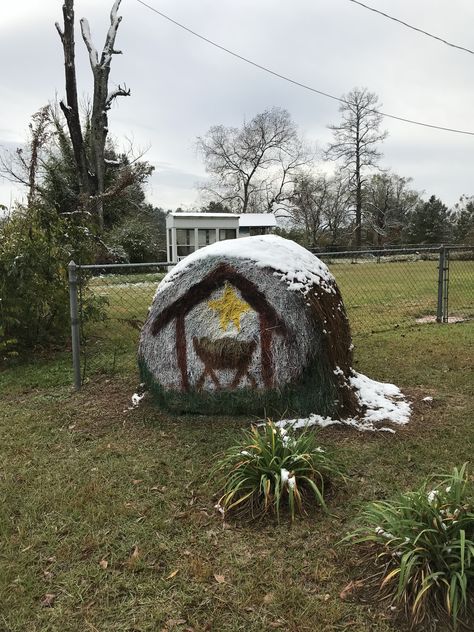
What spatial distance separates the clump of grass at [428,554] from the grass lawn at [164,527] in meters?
0.12

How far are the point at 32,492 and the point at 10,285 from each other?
343 cm

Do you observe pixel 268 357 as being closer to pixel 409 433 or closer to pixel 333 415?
pixel 333 415

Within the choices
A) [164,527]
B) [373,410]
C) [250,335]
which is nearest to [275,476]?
[164,527]

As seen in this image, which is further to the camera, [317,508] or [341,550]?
[317,508]

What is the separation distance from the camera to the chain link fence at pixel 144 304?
5684mm

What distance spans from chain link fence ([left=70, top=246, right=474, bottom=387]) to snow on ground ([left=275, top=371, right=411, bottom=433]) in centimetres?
216

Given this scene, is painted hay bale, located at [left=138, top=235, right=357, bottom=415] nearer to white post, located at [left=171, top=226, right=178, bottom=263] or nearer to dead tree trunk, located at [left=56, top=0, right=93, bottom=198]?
dead tree trunk, located at [left=56, top=0, right=93, bottom=198]

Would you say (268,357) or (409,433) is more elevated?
(268,357)

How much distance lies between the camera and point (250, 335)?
3680 millimetres

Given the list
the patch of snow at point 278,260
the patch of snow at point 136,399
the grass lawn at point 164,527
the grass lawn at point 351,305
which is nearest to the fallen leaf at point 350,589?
the grass lawn at point 164,527

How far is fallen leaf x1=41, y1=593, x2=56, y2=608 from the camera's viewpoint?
1.99m

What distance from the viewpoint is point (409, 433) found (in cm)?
350

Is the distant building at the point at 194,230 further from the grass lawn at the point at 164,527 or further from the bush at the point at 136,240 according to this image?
the grass lawn at the point at 164,527

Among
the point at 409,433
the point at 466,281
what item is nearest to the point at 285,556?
the point at 409,433
